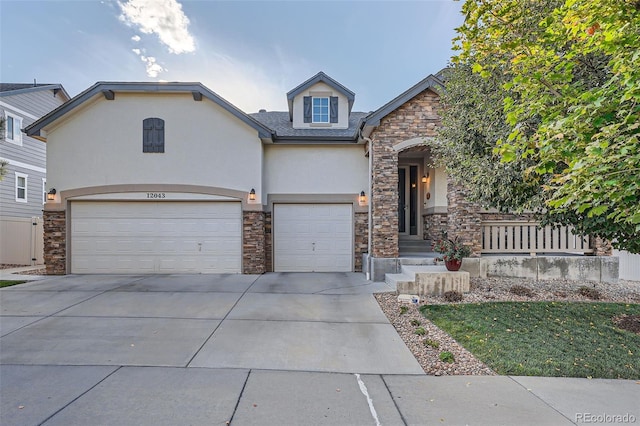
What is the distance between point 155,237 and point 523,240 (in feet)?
37.1

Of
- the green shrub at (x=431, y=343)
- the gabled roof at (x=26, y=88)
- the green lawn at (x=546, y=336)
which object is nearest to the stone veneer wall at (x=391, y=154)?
the green lawn at (x=546, y=336)

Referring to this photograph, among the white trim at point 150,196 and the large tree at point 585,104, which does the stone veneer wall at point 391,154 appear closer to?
the large tree at point 585,104

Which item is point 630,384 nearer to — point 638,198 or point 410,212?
point 638,198

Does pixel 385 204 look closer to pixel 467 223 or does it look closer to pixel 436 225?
pixel 467 223

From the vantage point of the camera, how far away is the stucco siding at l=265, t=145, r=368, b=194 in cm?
986

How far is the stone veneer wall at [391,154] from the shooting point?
8.27 metres

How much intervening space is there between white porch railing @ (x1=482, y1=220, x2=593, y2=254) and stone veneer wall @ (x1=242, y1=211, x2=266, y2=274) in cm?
674

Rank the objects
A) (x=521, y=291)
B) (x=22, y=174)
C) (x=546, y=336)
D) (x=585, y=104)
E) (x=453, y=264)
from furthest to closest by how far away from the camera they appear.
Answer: (x=22, y=174) → (x=453, y=264) → (x=521, y=291) → (x=546, y=336) → (x=585, y=104)

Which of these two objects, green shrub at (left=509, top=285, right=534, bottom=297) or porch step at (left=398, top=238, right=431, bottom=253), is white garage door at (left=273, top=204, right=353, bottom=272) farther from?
green shrub at (left=509, top=285, right=534, bottom=297)

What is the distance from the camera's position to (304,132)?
34.9 feet

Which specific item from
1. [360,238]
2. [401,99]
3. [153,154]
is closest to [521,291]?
[360,238]

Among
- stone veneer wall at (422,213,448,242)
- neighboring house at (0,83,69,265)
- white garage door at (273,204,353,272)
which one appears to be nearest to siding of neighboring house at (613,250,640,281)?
stone veneer wall at (422,213,448,242)

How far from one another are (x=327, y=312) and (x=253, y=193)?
16.2ft

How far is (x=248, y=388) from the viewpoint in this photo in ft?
10.4
